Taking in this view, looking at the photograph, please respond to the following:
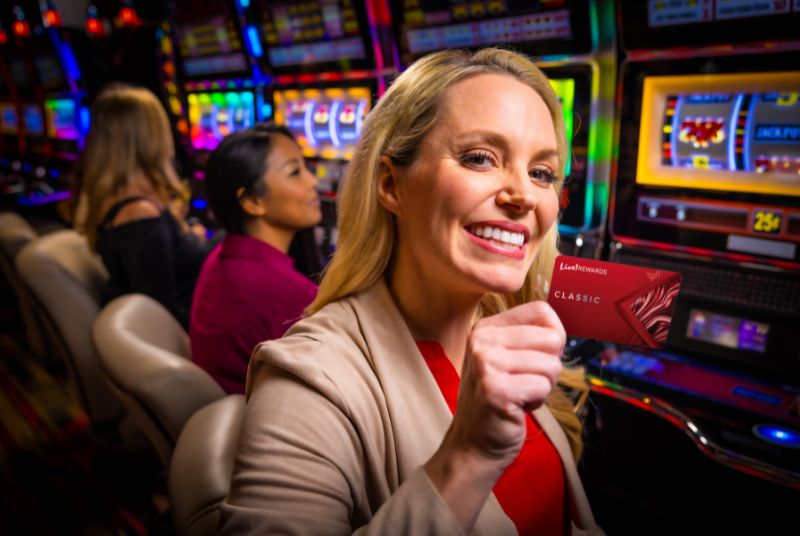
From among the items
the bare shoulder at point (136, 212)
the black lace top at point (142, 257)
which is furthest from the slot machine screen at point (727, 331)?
the bare shoulder at point (136, 212)

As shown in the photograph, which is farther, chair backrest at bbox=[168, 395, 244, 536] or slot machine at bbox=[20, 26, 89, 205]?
slot machine at bbox=[20, 26, 89, 205]

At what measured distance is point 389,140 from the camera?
108 cm

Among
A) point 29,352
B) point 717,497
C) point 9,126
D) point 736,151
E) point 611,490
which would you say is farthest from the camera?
point 9,126

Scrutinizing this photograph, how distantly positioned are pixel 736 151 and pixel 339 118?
1.82 m

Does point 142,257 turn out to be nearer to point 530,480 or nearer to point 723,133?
point 530,480

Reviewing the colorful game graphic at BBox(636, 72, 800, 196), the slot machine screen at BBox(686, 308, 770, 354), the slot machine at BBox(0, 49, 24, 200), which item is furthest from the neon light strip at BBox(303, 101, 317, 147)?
the slot machine at BBox(0, 49, 24, 200)

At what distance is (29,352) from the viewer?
4547 millimetres

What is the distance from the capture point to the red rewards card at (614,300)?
0.82m

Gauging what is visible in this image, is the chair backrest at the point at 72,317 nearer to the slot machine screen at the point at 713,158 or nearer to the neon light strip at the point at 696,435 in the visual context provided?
the neon light strip at the point at 696,435

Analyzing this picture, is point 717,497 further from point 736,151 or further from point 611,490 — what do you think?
point 736,151

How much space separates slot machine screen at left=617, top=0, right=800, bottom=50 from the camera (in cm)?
150

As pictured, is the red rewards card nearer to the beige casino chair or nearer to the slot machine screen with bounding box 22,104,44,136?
the beige casino chair

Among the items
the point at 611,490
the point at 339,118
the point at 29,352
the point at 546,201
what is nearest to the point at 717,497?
the point at 611,490

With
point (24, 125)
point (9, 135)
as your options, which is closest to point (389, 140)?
point (24, 125)
